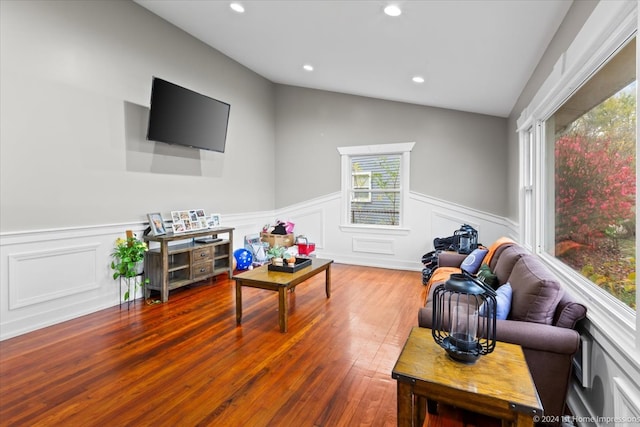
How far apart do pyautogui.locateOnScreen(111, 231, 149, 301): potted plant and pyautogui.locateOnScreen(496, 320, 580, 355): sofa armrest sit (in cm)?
355

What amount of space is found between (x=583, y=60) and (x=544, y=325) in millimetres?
1476

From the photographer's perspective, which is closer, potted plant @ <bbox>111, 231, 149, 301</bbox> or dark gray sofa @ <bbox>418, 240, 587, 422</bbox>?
dark gray sofa @ <bbox>418, 240, 587, 422</bbox>

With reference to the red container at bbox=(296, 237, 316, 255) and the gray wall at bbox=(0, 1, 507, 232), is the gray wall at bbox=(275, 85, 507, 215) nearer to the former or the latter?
the gray wall at bbox=(0, 1, 507, 232)

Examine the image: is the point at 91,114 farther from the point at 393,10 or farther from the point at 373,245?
the point at 373,245

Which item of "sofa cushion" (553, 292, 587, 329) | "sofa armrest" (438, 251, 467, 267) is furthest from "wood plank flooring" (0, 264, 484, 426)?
"sofa cushion" (553, 292, 587, 329)

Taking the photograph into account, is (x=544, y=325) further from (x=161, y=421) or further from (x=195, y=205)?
(x=195, y=205)

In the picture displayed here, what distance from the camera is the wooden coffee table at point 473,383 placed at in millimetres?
1142

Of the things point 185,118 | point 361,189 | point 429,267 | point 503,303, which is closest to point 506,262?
point 503,303

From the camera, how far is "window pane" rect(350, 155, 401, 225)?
552 cm

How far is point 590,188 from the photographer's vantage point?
77.0 inches

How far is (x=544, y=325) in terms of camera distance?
5.36 feet

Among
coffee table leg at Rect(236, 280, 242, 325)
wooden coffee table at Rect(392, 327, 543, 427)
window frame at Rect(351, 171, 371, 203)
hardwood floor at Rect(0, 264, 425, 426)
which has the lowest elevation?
hardwood floor at Rect(0, 264, 425, 426)

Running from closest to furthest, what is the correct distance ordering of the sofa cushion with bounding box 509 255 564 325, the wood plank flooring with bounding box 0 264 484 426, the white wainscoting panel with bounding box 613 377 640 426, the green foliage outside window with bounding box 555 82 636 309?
1. the white wainscoting panel with bounding box 613 377 640 426
2. the green foliage outside window with bounding box 555 82 636 309
3. the sofa cushion with bounding box 509 255 564 325
4. the wood plank flooring with bounding box 0 264 484 426

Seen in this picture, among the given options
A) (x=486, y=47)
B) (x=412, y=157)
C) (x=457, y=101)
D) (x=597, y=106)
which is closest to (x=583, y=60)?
(x=597, y=106)
